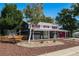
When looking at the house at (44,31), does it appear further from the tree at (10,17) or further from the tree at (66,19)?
the tree at (10,17)

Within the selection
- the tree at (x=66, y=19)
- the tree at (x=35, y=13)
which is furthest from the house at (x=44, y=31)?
the tree at (x=66, y=19)

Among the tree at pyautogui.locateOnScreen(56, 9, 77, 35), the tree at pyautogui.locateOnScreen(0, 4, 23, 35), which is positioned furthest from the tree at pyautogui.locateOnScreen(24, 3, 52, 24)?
the tree at pyautogui.locateOnScreen(0, 4, 23, 35)

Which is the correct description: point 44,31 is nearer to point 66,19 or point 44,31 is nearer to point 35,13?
point 35,13

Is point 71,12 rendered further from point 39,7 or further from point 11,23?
point 11,23

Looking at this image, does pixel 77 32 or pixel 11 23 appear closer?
pixel 11 23

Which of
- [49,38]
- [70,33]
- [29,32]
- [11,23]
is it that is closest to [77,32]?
[70,33]

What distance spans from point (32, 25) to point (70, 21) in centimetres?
443

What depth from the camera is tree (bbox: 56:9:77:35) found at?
24.3 m

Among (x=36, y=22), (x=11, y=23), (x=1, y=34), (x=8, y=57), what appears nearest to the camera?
(x=8, y=57)

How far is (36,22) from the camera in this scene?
26.0 meters

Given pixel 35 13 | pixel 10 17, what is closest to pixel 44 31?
pixel 35 13

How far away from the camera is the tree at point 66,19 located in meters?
24.3

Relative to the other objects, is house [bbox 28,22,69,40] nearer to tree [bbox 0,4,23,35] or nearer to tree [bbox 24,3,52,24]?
tree [bbox 24,3,52,24]

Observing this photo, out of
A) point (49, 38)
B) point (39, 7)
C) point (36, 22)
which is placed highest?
point (39, 7)
